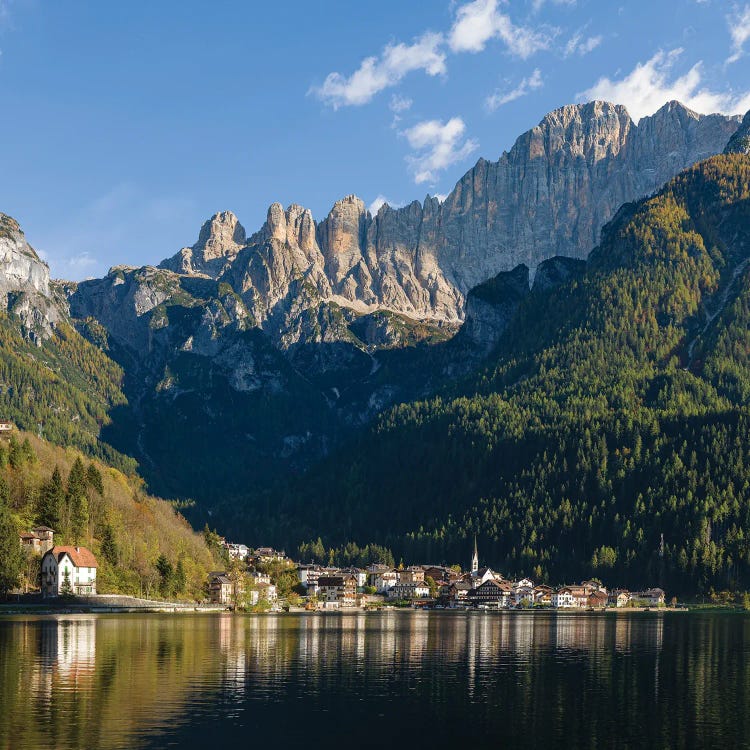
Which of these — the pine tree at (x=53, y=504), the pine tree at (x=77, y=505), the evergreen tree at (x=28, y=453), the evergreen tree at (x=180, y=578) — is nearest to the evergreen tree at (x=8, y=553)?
the pine tree at (x=53, y=504)

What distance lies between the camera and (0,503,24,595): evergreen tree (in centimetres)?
14050

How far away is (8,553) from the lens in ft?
471

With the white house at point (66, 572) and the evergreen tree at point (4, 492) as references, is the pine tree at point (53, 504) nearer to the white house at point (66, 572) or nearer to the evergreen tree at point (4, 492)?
the evergreen tree at point (4, 492)

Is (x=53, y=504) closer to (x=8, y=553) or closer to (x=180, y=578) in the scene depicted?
(x=8, y=553)

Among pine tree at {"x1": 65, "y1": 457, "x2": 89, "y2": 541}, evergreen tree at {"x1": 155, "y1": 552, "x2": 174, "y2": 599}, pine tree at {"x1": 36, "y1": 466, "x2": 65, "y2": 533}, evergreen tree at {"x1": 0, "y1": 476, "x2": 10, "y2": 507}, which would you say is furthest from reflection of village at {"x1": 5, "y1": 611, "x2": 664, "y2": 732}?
evergreen tree at {"x1": 155, "y1": 552, "x2": 174, "y2": 599}

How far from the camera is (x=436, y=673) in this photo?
85938 millimetres

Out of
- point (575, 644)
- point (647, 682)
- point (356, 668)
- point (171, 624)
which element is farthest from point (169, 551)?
point (647, 682)

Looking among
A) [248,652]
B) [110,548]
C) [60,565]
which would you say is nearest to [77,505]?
[110,548]

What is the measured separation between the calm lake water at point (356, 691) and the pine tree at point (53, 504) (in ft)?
125

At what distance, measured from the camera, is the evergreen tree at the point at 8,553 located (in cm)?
14050

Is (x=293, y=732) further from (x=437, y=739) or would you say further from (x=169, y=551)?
(x=169, y=551)

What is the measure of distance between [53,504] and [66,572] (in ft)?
47.5

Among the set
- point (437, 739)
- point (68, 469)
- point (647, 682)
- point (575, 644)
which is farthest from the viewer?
point (68, 469)

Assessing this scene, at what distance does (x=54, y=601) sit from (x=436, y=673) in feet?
266
